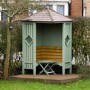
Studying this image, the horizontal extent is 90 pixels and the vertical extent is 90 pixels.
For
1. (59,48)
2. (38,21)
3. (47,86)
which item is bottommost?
(47,86)

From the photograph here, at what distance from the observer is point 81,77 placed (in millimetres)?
15422

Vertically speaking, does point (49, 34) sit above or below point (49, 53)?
above

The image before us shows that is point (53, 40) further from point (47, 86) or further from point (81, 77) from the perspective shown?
point (47, 86)

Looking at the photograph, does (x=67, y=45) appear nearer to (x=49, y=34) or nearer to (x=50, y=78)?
(x=49, y=34)

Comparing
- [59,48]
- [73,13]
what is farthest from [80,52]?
[73,13]

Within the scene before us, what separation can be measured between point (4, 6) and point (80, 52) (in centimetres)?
357

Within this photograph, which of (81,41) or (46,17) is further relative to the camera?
(81,41)

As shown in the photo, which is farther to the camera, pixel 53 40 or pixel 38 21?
pixel 53 40

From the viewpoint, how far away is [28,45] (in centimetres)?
1591

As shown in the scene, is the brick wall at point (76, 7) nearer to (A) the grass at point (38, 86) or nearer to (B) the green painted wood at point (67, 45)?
(B) the green painted wood at point (67, 45)

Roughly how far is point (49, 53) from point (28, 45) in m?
1.15

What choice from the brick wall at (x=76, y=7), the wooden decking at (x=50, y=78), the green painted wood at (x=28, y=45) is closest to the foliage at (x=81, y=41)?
the wooden decking at (x=50, y=78)

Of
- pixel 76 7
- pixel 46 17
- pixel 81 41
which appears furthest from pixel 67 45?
pixel 76 7

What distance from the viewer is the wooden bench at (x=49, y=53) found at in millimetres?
16339
